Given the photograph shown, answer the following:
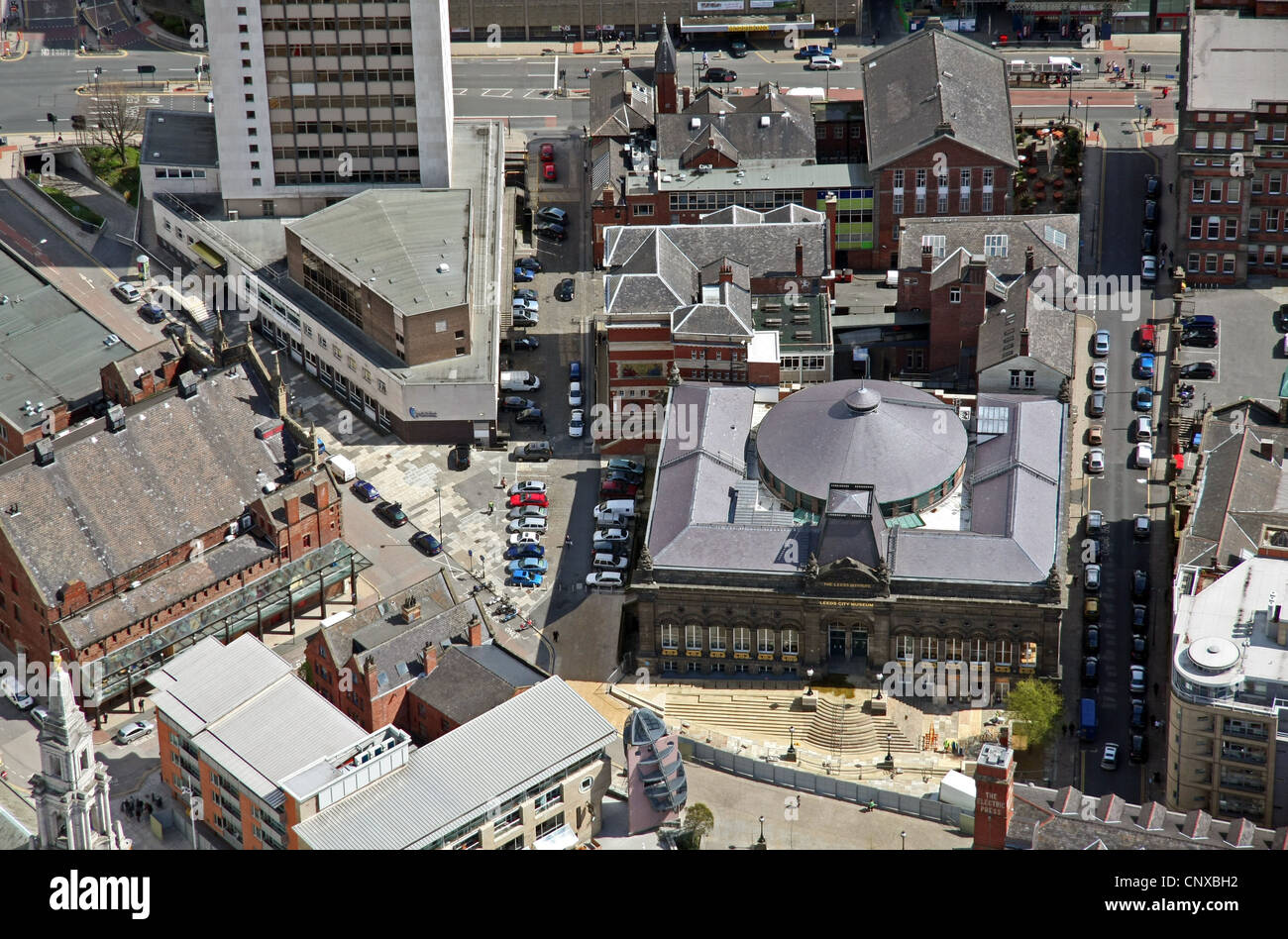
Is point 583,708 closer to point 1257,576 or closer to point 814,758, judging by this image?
point 814,758

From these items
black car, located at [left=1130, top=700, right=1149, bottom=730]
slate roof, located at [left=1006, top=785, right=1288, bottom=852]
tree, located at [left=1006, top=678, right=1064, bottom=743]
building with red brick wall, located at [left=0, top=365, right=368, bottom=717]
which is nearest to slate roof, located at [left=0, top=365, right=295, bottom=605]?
building with red brick wall, located at [left=0, top=365, right=368, bottom=717]

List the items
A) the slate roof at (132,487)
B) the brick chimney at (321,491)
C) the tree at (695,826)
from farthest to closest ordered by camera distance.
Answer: the brick chimney at (321,491), the slate roof at (132,487), the tree at (695,826)

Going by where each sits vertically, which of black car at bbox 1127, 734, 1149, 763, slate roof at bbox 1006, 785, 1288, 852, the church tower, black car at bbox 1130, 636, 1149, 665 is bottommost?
black car at bbox 1127, 734, 1149, 763

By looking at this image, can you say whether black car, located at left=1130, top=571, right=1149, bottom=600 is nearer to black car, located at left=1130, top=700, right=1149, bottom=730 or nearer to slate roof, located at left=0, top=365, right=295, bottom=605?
black car, located at left=1130, top=700, right=1149, bottom=730

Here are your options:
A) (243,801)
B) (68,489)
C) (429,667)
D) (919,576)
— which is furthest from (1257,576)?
(68,489)

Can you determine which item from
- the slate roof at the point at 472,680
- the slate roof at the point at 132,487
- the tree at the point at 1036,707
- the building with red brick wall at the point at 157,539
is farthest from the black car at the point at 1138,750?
the slate roof at the point at 132,487

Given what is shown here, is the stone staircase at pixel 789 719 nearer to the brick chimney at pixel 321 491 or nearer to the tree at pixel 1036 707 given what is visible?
the tree at pixel 1036 707
